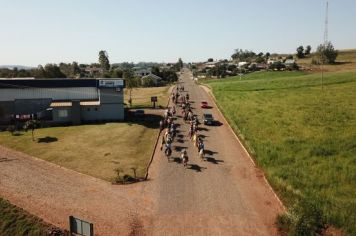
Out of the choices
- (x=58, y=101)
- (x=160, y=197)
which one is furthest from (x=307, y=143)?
(x=58, y=101)

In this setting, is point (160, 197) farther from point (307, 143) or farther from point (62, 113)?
point (62, 113)

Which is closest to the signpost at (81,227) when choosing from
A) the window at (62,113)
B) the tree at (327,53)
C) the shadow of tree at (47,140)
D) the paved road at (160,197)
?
the paved road at (160,197)

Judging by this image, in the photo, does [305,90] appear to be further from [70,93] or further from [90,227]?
[90,227]

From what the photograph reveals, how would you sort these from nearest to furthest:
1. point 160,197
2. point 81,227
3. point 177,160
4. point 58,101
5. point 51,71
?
point 81,227, point 160,197, point 177,160, point 58,101, point 51,71

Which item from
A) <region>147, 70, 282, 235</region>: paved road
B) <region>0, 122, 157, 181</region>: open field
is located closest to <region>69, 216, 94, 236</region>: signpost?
<region>147, 70, 282, 235</region>: paved road

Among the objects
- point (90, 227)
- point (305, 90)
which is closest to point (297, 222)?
point (90, 227)
